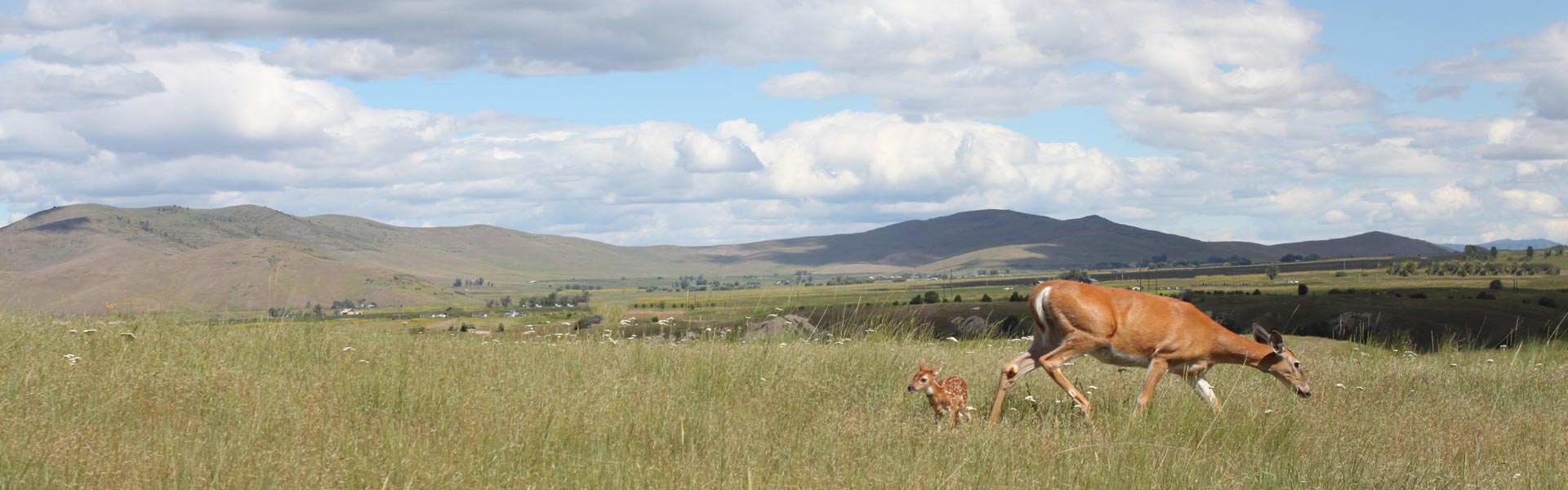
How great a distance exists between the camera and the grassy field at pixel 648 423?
21.7ft

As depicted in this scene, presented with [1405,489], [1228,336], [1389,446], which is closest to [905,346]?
[1228,336]

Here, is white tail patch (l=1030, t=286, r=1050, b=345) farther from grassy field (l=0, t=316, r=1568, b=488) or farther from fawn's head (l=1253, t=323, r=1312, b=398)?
fawn's head (l=1253, t=323, r=1312, b=398)

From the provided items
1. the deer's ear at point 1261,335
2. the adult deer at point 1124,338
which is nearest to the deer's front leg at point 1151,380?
the adult deer at point 1124,338

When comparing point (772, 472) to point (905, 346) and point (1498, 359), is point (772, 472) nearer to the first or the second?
point (905, 346)

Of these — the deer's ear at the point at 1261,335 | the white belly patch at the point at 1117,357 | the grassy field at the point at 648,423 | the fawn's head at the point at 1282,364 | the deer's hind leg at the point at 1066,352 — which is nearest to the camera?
the grassy field at the point at 648,423

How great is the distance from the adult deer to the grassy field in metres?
0.35

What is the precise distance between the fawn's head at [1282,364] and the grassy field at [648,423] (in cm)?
28

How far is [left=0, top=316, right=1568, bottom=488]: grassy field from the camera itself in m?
6.63

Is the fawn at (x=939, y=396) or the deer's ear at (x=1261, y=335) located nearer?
the fawn at (x=939, y=396)

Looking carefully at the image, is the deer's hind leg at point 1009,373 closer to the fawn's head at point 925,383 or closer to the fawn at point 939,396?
the fawn at point 939,396

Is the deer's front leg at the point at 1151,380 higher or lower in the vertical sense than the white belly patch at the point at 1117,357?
lower

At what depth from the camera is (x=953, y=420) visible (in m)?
9.20

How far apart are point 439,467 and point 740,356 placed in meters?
5.52

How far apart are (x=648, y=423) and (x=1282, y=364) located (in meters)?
6.90
